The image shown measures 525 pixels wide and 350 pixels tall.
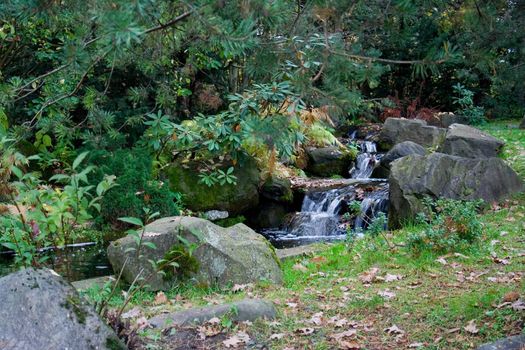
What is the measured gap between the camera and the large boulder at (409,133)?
1756cm

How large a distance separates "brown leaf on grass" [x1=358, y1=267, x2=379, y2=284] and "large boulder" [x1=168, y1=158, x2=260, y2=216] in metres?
6.54

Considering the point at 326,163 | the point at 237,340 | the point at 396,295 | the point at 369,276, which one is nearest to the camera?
the point at 237,340

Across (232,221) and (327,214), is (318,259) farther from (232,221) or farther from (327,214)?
(232,221)

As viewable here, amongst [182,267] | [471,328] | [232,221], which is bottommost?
[232,221]

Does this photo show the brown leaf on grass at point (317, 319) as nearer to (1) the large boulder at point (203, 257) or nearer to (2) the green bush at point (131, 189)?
(1) the large boulder at point (203, 257)

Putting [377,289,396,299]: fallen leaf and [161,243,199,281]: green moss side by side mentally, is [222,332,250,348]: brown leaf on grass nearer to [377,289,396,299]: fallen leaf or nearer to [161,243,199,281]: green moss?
[377,289,396,299]: fallen leaf

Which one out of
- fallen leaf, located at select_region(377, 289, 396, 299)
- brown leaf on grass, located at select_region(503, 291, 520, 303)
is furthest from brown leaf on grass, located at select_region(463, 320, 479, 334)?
fallen leaf, located at select_region(377, 289, 396, 299)

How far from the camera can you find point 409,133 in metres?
17.8

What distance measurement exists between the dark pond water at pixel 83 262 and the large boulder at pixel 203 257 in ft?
6.59

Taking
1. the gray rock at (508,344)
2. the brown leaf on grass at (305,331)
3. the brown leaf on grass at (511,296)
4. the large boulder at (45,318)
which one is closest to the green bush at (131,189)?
the brown leaf on grass at (305,331)

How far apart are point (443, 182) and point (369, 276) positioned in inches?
169

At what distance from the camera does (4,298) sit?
3.50 metres

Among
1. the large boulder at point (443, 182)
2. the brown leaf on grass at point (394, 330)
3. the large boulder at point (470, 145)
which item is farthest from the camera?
the large boulder at point (470, 145)

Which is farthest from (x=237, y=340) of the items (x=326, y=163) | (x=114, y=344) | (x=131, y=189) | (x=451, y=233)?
(x=326, y=163)
